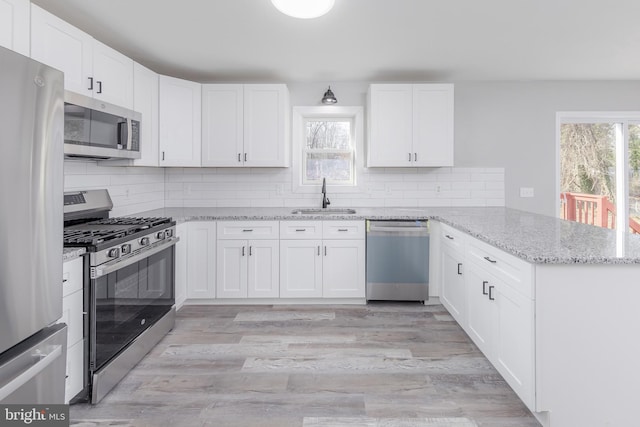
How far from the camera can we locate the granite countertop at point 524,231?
177 cm

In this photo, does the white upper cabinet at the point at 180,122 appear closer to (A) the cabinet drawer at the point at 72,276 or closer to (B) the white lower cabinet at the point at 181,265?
(B) the white lower cabinet at the point at 181,265

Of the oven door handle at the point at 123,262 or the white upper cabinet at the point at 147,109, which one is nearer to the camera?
the oven door handle at the point at 123,262

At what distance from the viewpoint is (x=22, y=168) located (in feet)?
3.77

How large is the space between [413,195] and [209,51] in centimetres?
250

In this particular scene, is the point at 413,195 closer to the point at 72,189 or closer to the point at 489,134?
the point at 489,134

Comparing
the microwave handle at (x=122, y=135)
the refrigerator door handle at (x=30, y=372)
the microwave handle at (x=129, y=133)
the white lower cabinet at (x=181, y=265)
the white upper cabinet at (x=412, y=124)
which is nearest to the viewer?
the refrigerator door handle at (x=30, y=372)

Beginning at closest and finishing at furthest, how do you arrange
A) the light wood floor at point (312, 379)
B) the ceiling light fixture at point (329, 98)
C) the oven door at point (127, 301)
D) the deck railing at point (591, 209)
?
the light wood floor at point (312, 379), the oven door at point (127, 301), the ceiling light fixture at point (329, 98), the deck railing at point (591, 209)

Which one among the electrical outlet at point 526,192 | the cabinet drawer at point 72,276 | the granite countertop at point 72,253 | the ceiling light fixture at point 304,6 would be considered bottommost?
the cabinet drawer at point 72,276

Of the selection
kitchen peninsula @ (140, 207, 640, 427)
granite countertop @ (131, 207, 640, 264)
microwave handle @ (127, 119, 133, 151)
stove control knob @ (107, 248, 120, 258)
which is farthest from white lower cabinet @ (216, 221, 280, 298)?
kitchen peninsula @ (140, 207, 640, 427)

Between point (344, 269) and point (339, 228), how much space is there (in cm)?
39

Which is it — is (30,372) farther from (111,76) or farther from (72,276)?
(111,76)

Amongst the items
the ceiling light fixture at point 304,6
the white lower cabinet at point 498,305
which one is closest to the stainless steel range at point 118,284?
the ceiling light fixture at point 304,6

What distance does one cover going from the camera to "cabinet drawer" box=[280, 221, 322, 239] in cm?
368

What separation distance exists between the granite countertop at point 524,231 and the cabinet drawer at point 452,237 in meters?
0.06
